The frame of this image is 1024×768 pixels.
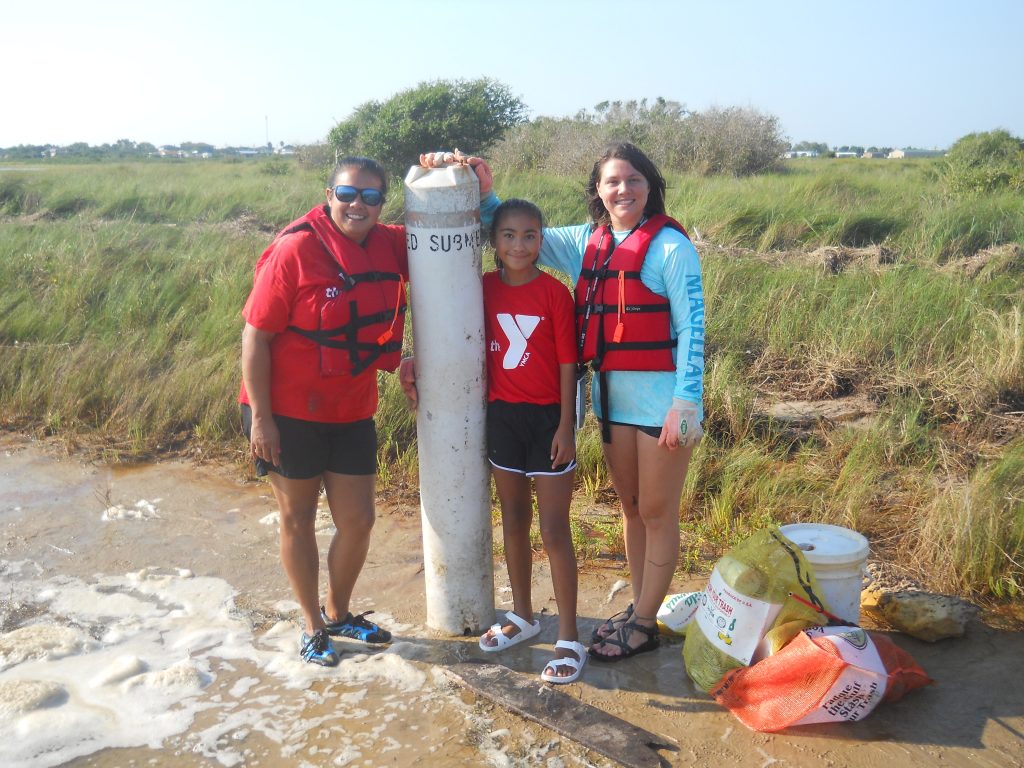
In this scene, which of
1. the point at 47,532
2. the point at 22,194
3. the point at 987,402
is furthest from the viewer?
the point at 22,194

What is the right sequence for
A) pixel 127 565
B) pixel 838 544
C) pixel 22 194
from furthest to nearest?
pixel 22 194 < pixel 127 565 < pixel 838 544

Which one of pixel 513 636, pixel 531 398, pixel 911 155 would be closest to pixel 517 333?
pixel 531 398

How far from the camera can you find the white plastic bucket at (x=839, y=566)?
10.6 feet

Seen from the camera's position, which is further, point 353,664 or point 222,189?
point 222,189

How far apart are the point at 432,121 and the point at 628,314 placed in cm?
1608

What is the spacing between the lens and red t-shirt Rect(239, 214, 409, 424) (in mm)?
3115

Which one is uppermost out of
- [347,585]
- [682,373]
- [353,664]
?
[682,373]

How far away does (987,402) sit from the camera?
5.43 m

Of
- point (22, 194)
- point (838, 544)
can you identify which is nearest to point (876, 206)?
point (838, 544)

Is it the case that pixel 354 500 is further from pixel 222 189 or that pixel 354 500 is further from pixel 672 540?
pixel 222 189

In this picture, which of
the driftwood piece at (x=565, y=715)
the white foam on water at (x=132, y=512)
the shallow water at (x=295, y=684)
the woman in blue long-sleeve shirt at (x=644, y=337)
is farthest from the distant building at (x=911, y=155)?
the driftwood piece at (x=565, y=715)

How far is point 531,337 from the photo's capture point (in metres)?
3.33

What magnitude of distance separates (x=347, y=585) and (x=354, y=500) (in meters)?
0.43

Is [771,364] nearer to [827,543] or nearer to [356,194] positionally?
[827,543]
